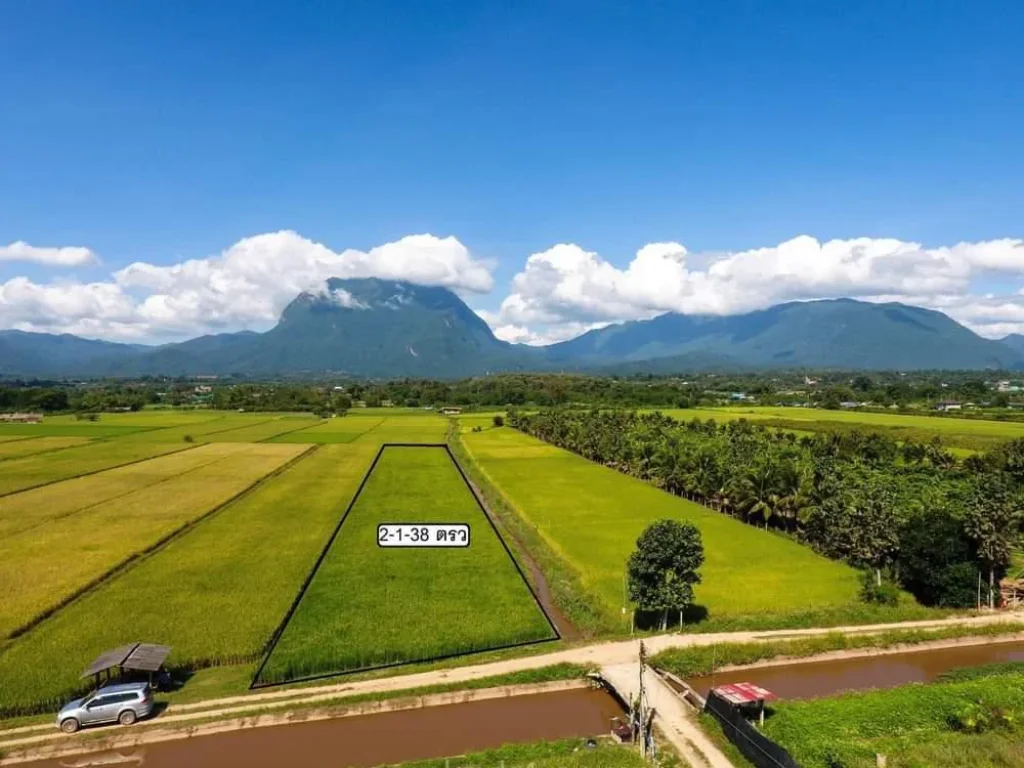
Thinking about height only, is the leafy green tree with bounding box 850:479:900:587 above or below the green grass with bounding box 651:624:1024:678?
above

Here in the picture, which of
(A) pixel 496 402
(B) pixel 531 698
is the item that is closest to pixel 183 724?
(B) pixel 531 698

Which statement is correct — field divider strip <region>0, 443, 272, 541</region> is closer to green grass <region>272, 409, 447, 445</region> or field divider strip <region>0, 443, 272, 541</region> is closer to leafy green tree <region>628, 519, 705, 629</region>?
green grass <region>272, 409, 447, 445</region>

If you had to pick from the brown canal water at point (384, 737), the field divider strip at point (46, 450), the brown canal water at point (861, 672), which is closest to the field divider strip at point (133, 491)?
the field divider strip at point (46, 450)

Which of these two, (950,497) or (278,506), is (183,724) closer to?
(278,506)

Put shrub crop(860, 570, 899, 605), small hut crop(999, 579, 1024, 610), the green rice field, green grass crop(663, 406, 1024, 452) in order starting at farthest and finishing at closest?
1. green grass crop(663, 406, 1024, 452)
2. small hut crop(999, 579, 1024, 610)
3. shrub crop(860, 570, 899, 605)
4. the green rice field

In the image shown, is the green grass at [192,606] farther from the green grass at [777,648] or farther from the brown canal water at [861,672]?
the brown canal water at [861,672]

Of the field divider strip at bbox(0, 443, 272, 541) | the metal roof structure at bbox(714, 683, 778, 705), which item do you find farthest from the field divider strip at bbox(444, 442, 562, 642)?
the field divider strip at bbox(0, 443, 272, 541)

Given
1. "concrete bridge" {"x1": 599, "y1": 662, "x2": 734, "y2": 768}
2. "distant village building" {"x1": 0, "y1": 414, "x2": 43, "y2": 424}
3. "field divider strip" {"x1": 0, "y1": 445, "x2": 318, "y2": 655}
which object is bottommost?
"concrete bridge" {"x1": 599, "y1": 662, "x2": 734, "y2": 768}
